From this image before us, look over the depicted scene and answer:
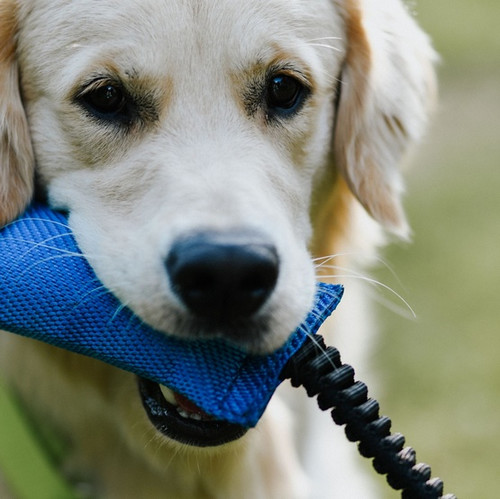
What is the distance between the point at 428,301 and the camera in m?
5.72

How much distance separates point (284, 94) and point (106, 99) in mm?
541

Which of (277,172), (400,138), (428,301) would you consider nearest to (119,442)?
(277,172)

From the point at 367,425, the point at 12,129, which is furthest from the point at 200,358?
the point at 12,129

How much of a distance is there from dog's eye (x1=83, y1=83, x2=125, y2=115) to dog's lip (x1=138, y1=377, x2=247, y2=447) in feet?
2.73

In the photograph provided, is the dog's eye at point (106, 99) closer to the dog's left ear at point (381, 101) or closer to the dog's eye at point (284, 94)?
the dog's eye at point (284, 94)

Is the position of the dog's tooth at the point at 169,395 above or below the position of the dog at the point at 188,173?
below

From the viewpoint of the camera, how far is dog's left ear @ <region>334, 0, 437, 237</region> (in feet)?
10.1

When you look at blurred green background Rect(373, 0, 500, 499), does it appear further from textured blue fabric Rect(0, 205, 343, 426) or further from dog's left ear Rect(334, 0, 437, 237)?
textured blue fabric Rect(0, 205, 343, 426)

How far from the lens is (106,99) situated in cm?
262

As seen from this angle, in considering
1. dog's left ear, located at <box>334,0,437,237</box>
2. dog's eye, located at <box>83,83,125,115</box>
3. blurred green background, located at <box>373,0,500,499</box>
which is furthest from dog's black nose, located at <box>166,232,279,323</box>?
blurred green background, located at <box>373,0,500,499</box>

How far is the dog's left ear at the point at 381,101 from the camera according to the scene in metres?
3.09

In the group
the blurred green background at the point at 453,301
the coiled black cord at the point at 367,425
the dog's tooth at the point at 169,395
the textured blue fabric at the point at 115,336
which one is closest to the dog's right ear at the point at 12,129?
the textured blue fabric at the point at 115,336

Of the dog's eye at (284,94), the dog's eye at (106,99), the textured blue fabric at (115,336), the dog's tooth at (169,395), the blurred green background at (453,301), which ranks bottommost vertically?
the blurred green background at (453,301)

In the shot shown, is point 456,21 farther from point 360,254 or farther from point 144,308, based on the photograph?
point 144,308
